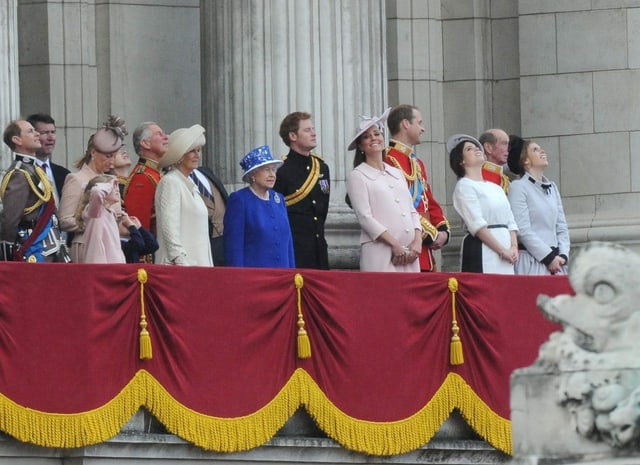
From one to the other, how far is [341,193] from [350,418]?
10.6ft

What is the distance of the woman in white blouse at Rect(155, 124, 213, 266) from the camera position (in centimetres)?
1644

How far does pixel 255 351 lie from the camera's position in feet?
52.7

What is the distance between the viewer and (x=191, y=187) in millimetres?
16688

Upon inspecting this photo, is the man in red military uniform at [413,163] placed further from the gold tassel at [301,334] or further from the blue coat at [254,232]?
the gold tassel at [301,334]

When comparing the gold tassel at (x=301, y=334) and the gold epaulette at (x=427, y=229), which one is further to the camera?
the gold epaulette at (x=427, y=229)

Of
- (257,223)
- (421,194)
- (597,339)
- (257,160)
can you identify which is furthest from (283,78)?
(597,339)

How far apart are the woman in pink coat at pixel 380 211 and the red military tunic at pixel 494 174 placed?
1.39 m

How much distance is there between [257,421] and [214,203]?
2158mm

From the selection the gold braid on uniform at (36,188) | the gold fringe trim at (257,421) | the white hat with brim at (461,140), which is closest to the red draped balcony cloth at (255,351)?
the gold fringe trim at (257,421)

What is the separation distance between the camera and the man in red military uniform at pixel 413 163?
1814cm

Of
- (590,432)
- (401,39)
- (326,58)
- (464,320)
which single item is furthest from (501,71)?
(590,432)

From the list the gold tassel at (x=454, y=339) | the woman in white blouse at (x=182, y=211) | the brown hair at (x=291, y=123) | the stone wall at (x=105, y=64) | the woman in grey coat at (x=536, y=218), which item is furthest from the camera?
the stone wall at (x=105, y=64)

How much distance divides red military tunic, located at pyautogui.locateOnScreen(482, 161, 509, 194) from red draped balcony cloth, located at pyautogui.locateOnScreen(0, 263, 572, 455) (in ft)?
5.12

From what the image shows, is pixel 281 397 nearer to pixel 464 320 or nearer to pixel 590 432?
pixel 464 320
